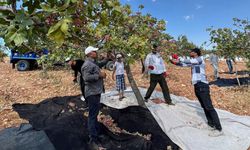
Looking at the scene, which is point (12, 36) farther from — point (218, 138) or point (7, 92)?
point (7, 92)

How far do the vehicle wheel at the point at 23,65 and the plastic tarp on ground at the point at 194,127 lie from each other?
11594 millimetres

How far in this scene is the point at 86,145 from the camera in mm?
5902

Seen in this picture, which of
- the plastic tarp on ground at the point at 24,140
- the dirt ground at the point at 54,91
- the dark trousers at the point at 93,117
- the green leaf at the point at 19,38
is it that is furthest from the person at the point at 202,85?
the green leaf at the point at 19,38

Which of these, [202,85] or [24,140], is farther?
[202,85]

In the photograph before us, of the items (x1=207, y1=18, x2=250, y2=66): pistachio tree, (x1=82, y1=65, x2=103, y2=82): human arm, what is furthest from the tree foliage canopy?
(x1=82, y1=65, x2=103, y2=82): human arm

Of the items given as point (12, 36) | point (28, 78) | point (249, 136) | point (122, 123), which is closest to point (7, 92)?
point (28, 78)

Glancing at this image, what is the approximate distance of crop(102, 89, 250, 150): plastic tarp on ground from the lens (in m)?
5.95

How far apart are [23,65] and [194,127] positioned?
47.0ft

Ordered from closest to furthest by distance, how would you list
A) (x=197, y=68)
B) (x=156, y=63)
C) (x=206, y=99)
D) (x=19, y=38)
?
(x=19, y=38) < (x=206, y=99) < (x=197, y=68) < (x=156, y=63)

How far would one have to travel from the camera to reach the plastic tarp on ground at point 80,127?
232 inches

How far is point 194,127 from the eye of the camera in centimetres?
671

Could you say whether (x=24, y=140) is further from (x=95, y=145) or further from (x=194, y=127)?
(x=194, y=127)

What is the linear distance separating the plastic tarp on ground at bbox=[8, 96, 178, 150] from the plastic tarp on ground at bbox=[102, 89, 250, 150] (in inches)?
7.9

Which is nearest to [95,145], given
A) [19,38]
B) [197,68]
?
[197,68]
